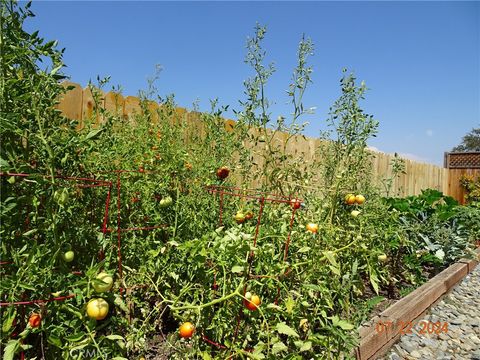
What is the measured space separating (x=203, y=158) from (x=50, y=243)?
110 cm

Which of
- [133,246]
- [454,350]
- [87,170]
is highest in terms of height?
[87,170]

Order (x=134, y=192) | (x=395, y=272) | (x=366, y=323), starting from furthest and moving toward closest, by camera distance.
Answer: (x=395, y=272) < (x=366, y=323) < (x=134, y=192)

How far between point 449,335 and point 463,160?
12808 mm

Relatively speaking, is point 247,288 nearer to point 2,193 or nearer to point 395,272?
point 2,193

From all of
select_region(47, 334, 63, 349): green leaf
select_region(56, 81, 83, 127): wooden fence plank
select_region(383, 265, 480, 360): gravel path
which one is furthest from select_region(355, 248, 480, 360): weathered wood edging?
select_region(56, 81, 83, 127): wooden fence plank

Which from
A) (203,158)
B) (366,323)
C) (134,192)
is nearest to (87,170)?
(134,192)

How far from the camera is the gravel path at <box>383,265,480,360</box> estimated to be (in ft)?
7.65

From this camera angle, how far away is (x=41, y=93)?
1199 mm

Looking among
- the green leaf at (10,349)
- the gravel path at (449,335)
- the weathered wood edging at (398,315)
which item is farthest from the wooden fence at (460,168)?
the green leaf at (10,349)

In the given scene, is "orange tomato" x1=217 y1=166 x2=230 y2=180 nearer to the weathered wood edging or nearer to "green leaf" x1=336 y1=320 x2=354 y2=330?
"green leaf" x1=336 y1=320 x2=354 y2=330

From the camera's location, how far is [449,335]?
2.68m

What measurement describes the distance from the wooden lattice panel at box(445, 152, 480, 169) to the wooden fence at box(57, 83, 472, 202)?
17.9 inches

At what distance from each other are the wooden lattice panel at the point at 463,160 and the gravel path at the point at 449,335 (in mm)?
11245

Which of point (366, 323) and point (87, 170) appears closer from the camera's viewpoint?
point (87, 170)
